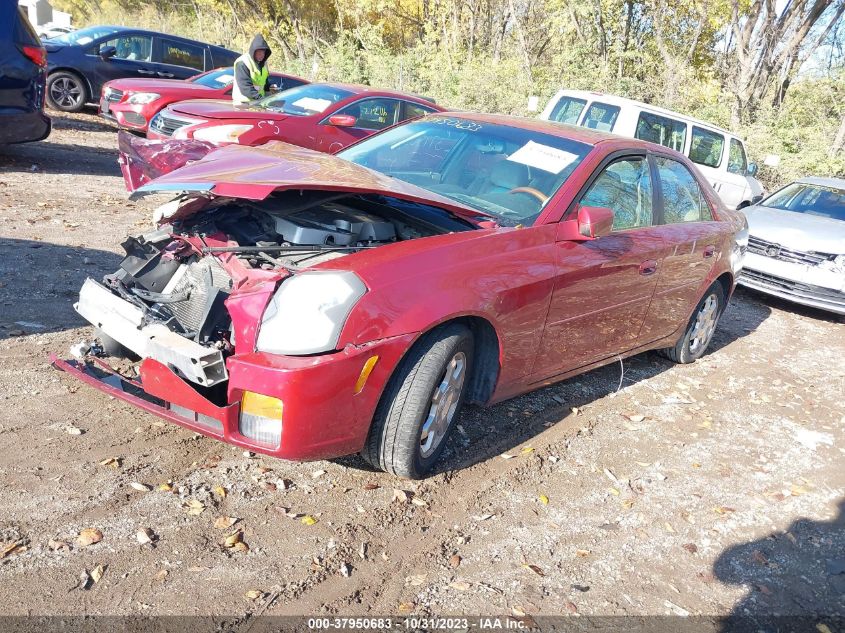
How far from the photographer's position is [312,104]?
30.9 ft

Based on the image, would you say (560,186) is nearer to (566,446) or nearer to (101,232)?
(566,446)

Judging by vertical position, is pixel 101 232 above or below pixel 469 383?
below

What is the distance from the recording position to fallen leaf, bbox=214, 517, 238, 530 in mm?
3062

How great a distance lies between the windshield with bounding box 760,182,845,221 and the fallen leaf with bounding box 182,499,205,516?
8774 millimetres

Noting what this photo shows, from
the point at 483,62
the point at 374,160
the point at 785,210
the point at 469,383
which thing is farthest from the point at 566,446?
the point at 483,62

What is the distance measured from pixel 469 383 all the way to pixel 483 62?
2291 cm

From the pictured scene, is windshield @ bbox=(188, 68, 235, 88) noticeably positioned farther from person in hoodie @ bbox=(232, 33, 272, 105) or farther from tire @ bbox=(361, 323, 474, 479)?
tire @ bbox=(361, 323, 474, 479)

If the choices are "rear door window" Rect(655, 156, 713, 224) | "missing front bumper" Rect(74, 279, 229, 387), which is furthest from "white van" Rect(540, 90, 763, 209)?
"missing front bumper" Rect(74, 279, 229, 387)

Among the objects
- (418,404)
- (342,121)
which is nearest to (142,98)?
(342,121)

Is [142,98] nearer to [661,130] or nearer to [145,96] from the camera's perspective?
[145,96]

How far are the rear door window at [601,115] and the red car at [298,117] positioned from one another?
243 centimetres

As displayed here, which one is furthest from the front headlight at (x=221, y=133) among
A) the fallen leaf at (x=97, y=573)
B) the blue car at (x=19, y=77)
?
the fallen leaf at (x=97, y=573)

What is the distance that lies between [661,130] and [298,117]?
18.7 ft

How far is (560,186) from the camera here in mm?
4172
